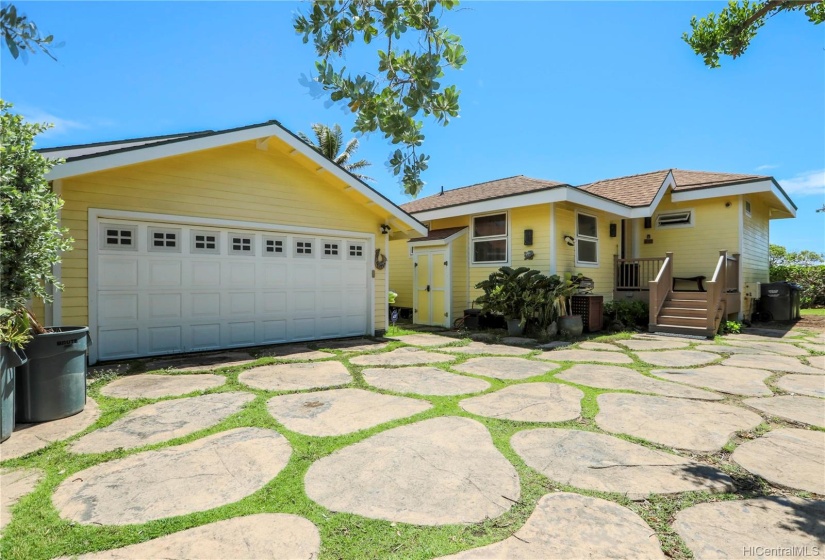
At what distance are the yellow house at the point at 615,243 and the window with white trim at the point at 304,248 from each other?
3637 mm

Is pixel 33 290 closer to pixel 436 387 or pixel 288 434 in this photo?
pixel 288 434

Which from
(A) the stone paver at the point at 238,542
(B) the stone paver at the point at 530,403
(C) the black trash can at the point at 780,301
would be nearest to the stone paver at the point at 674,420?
(B) the stone paver at the point at 530,403

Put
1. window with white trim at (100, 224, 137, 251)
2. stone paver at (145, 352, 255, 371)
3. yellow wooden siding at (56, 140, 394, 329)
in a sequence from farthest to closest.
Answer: window with white trim at (100, 224, 137, 251) < yellow wooden siding at (56, 140, 394, 329) < stone paver at (145, 352, 255, 371)

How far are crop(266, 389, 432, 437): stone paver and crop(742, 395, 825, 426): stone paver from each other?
2.95m

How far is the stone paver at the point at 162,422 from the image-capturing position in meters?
2.67

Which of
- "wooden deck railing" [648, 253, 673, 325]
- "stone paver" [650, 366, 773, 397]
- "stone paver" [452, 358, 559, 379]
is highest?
"wooden deck railing" [648, 253, 673, 325]

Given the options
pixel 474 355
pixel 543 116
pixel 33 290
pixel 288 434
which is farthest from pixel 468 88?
pixel 543 116

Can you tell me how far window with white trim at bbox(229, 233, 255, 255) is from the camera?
6410mm

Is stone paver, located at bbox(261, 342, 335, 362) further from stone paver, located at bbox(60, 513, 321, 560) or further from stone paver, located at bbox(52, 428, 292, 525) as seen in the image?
stone paver, located at bbox(60, 513, 321, 560)

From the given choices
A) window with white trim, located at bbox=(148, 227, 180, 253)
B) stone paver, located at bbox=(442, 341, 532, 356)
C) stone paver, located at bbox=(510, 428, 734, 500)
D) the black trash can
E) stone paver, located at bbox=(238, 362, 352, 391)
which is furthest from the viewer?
the black trash can

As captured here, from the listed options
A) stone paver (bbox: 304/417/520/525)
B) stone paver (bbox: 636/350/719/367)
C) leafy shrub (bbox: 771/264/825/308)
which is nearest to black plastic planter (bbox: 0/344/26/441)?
stone paver (bbox: 304/417/520/525)

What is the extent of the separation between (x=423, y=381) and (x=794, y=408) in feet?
11.0

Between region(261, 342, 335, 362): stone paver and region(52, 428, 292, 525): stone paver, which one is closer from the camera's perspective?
region(52, 428, 292, 525): stone paver

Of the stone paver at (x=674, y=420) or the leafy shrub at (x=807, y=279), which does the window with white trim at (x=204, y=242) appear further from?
the leafy shrub at (x=807, y=279)
